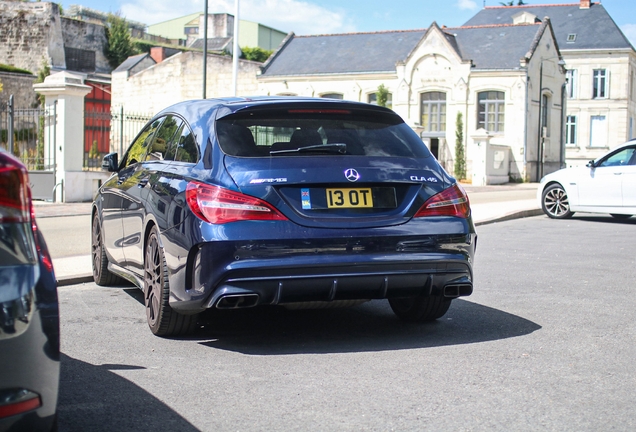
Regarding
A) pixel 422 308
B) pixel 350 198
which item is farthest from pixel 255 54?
pixel 350 198

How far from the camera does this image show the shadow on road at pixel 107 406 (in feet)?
12.7

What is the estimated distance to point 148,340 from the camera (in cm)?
573

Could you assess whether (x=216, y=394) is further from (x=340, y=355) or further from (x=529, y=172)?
(x=529, y=172)

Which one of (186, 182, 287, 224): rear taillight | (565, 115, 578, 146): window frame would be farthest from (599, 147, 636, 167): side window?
(565, 115, 578, 146): window frame

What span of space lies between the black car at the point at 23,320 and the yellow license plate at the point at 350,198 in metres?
2.54

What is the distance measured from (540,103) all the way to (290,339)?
140ft

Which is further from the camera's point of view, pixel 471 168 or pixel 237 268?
pixel 471 168

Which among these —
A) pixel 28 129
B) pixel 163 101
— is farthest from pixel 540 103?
pixel 28 129

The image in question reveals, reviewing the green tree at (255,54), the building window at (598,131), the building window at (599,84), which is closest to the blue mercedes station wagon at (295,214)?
the building window at (598,131)

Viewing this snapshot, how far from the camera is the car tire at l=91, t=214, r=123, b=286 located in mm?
7940

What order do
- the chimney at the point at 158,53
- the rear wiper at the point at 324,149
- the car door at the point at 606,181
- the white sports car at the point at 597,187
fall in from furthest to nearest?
the chimney at the point at 158,53 < the car door at the point at 606,181 < the white sports car at the point at 597,187 < the rear wiper at the point at 324,149

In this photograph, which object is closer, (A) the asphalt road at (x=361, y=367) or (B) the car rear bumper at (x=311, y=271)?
(A) the asphalt road at (x=361, y=367)

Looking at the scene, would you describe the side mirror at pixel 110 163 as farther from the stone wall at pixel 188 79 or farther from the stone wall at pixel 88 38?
the stone wall at pixel 88 38

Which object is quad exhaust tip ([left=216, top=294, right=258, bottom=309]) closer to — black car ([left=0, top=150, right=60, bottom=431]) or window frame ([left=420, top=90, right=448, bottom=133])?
black car ([left=0, top=150, right=60, bottom=431])
